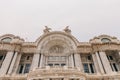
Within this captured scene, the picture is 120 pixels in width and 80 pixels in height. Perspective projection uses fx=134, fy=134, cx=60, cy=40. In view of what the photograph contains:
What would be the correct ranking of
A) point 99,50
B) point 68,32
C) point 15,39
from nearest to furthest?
point 99,50
point 15,39
point 68,32

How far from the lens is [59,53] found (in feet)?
94.5

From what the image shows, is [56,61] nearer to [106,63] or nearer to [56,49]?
[56,49]

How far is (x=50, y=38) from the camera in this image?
29328mm

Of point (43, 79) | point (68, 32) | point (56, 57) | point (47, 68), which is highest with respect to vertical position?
point (68, 32)

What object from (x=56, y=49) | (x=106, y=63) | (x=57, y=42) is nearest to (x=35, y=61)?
(x=56, y=49)

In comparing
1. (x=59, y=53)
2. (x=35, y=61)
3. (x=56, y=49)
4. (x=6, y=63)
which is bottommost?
(x=6, y=63)

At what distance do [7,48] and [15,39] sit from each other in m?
2.81

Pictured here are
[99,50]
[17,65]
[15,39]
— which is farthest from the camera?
[15,39]

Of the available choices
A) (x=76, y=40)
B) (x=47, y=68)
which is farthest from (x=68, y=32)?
(x=47, y=68)

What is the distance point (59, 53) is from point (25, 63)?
7312mm

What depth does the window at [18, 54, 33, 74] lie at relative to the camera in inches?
1022

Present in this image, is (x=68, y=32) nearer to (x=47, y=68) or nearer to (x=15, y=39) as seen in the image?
(x=15, y=39)

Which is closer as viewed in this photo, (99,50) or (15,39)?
(99,50)

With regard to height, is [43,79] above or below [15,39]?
below
